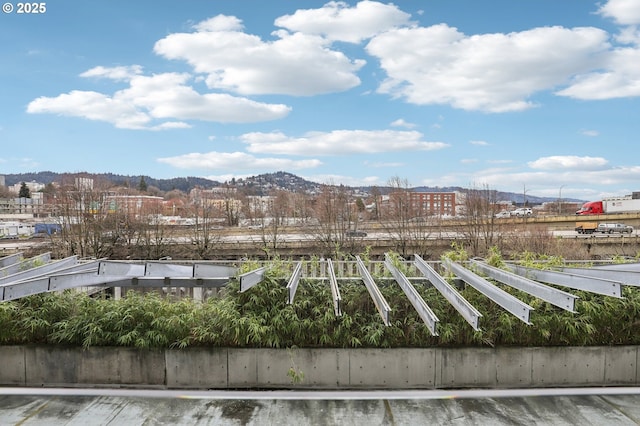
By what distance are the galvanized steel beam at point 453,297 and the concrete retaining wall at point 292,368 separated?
93 centimetres

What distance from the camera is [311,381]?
570 centimetres

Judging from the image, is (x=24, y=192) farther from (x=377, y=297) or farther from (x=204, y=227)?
(x=377, y=297)

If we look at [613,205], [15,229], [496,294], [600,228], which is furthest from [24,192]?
[496,294]

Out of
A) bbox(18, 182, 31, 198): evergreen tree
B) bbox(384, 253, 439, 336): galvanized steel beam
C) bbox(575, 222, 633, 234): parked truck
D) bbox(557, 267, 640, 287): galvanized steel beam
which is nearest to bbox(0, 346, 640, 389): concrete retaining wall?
bbox(384, 253, 439, 336): galvanized steel beam

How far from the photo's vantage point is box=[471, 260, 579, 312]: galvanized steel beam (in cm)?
432

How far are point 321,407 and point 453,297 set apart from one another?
2.14 meters

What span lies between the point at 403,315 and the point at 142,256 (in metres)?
28.7

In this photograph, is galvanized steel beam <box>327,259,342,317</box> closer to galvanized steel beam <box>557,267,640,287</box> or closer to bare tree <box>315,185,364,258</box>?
galvanized steel beam <box>557,267,640,287</box>

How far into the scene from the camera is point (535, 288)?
16.0ft

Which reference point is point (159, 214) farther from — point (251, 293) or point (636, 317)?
point (636, 317)

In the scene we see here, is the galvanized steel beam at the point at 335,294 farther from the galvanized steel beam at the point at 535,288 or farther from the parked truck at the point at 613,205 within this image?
the parked truck at the point at 613,205

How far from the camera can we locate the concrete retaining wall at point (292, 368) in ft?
18.7

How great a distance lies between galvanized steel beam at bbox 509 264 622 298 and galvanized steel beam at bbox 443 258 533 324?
815mm

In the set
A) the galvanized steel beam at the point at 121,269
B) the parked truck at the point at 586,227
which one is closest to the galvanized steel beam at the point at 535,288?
the galvanized steel beam at the point at 121,269
